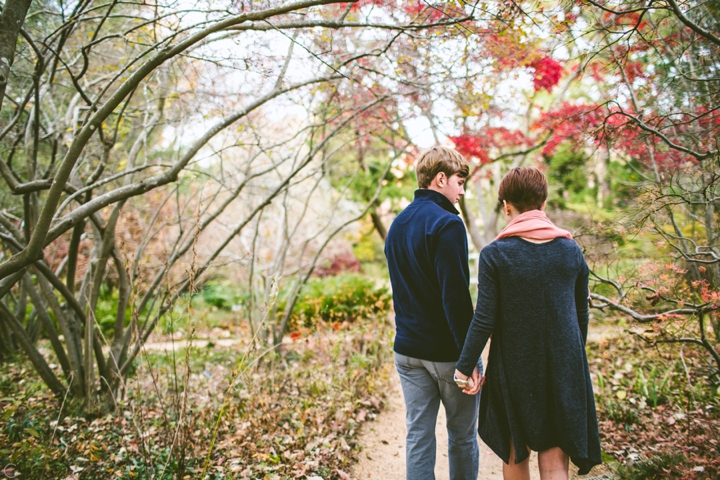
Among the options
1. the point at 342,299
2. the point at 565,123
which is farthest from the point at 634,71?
the point at 342,299

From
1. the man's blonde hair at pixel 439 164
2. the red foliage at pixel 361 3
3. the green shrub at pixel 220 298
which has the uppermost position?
the red foliage at pixel 361 3

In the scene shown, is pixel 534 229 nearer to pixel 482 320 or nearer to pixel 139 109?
pixel 482 320

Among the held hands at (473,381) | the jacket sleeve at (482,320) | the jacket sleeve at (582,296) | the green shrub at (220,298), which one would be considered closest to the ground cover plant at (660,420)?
the jacket sleeve at (582,296)

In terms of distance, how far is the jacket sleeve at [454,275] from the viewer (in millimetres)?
1812

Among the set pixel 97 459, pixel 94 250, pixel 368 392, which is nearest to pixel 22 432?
pixel 97 459

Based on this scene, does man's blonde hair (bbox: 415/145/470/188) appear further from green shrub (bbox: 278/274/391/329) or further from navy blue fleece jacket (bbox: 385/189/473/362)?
green shrub (bbox: 278/274/391/329)

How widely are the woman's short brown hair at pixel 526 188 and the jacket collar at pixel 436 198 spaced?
10.1 inches

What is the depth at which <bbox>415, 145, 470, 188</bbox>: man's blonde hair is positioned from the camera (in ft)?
6.73

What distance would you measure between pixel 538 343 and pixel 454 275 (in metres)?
0.44

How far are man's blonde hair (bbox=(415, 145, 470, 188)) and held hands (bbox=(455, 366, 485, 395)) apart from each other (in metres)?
0.90

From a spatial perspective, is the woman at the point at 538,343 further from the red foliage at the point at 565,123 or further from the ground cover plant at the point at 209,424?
the red foliage at the point at 565,123

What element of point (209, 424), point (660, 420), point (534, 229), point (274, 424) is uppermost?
point (534, 229)

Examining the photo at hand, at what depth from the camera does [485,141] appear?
19.2ft

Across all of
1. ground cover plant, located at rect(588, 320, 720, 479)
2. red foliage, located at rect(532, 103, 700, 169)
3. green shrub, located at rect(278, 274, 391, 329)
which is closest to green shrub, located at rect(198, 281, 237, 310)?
green shrub, located at rect(278, 274, 391, 329)
